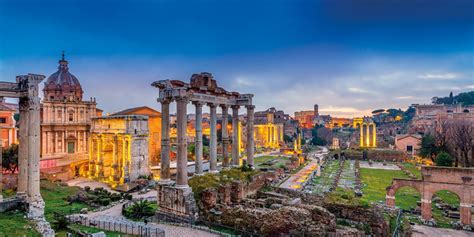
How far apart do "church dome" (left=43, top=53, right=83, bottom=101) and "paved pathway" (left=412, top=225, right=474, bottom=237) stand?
47.6m

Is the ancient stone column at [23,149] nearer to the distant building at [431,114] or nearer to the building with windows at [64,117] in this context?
the building with windows at [64,117]

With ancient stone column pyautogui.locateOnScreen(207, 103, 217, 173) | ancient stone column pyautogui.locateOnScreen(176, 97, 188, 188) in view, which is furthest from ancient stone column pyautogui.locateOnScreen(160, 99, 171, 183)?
ancient stone column pyautogui.locateOnScreen(207, 103, 217, 173)

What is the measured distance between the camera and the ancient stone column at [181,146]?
1769cm

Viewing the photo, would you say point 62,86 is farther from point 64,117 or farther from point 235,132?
point 235,132

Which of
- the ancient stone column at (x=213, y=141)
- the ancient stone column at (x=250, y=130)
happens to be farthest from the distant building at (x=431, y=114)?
the ancient stone column at (x=213, y=141)

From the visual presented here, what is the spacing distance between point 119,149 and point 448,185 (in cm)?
3694

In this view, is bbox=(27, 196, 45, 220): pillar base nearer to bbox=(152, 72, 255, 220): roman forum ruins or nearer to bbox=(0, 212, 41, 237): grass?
bbox=(0, 212, 41, 237): grass

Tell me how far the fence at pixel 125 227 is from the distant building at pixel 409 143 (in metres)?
79.9

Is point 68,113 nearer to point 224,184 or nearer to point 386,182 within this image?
point 224,184

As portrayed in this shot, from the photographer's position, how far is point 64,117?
147 ft

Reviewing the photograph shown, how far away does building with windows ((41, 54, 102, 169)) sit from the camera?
43.4m

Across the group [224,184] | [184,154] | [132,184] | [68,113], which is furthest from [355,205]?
[68,113]

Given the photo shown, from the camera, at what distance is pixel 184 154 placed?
18.0 meters

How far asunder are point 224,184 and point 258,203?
2534mm
